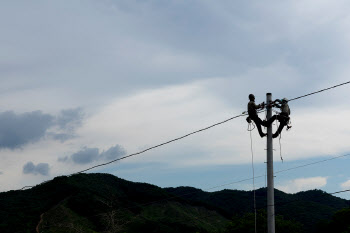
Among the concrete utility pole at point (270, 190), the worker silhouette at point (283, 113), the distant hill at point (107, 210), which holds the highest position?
the distant hill at point (107, 210)

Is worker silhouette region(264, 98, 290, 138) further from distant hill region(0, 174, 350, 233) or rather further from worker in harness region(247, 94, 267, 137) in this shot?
distant hill region(0, 174, 350, 233)

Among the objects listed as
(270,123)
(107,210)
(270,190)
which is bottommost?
(270,190)

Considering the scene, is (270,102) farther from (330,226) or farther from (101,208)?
(101,208)

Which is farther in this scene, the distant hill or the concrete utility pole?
the distant hill

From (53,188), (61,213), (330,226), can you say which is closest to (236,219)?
(330,226)

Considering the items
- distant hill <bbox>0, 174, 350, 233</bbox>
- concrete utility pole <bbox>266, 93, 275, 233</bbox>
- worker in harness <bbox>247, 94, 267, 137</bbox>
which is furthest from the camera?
distant hill <bbox>0, 174, 350, 233</bbox>

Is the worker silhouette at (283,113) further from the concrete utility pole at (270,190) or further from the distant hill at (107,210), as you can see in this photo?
the distant hill at (107,210)

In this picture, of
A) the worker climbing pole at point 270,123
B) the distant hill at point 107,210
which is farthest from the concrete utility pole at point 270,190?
the distant hill at point 107,210

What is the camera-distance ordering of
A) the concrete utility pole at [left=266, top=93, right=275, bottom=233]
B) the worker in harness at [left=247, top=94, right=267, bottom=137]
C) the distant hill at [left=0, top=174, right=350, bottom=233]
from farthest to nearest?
the distant hill at [left=0, top=174, right=350, bottom=233]
the worker in harness at [left=247, top=94, right=267, bottom=137]
the concrete utility pole at [left=266, top=93, right=275, bottom=233]

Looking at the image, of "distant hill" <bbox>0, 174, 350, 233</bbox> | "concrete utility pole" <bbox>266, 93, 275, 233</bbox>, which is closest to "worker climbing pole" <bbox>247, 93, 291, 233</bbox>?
"concrete utility pole" <bbox>266, 93, 275, 233</bbox>

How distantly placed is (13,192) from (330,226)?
11529 centimetres

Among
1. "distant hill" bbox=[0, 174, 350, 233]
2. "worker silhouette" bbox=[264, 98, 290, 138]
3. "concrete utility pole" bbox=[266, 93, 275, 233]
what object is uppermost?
"distant hill" bbox=[0, 174, 350, 233]

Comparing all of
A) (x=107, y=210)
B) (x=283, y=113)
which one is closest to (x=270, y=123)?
(x=283, y=113)

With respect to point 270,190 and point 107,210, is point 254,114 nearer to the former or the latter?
point 270,190
